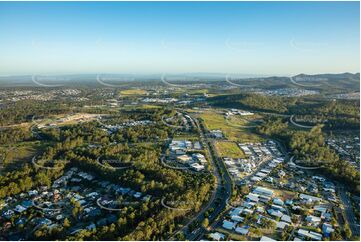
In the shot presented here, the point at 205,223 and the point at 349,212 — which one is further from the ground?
the point at 205,223

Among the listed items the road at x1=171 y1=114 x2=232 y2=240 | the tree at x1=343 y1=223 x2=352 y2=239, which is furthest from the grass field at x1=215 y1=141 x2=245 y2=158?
the tree at x1=343 y1=223 x2=352 y2=239

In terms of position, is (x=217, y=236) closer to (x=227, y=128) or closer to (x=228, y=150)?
(x=228, y=150)

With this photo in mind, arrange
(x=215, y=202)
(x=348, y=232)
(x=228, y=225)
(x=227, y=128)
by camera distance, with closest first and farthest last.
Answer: (x=348, y=232), (x=228, y=225), (x=215, y=202), (x=227, y=128)

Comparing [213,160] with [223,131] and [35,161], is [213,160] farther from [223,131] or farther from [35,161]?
[35,161]

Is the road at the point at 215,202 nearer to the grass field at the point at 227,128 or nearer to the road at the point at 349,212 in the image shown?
the road at the point at 349,212

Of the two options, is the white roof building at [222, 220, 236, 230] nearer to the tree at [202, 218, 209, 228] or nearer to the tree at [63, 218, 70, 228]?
the tree at [202, 218, 209, 228]

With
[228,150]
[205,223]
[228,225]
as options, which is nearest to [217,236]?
[205,223]
